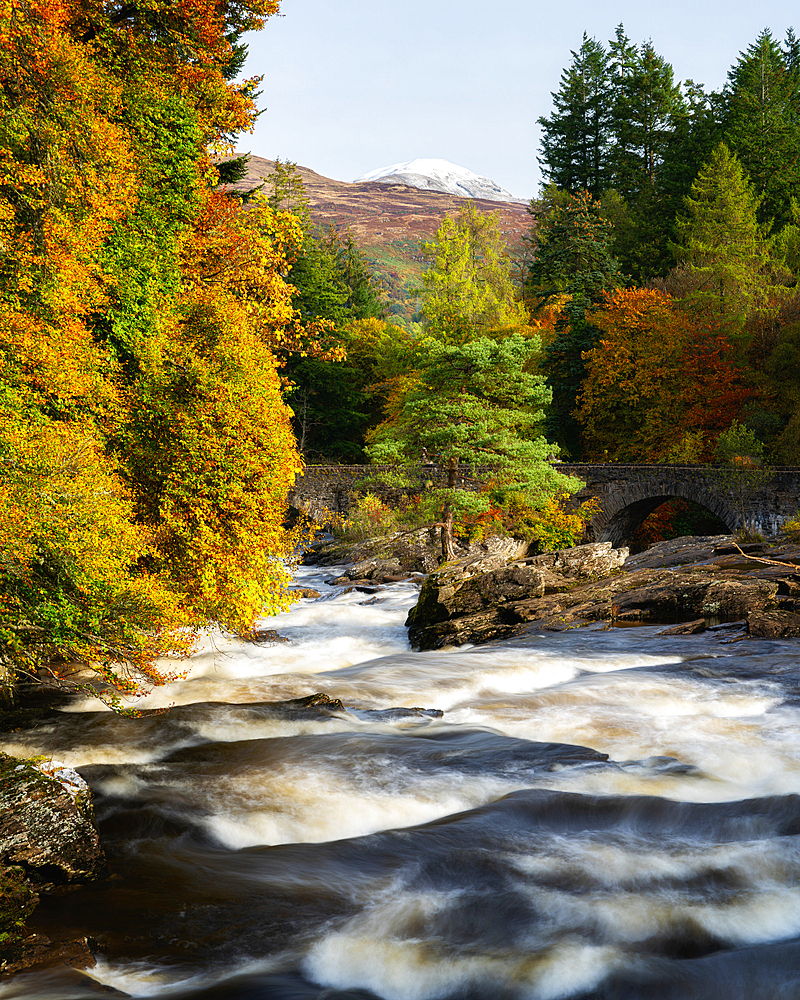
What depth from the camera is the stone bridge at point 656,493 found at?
30.8 m

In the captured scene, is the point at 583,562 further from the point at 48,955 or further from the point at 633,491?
the point at 48,955

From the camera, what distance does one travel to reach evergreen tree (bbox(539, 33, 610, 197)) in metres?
70.7

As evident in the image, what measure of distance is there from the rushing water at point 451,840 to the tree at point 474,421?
11136 mm

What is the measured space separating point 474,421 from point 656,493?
13871mm

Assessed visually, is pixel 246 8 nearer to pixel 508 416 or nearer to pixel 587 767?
pixel 508 416

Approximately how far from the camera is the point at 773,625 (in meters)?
15.1

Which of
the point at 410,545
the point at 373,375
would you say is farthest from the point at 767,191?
the point at 410,545

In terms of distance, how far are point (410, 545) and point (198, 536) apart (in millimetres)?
18894

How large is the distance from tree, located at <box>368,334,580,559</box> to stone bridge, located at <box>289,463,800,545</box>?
4.67ft

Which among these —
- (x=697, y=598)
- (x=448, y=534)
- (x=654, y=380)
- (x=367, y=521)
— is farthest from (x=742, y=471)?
(x=367, y=521)

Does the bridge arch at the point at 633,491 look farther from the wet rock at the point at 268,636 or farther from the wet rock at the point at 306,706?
the wet rock at the point at 306,706

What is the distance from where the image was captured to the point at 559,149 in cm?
7212

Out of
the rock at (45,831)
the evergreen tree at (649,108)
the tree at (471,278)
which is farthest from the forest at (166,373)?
the evergreen tree at (649,108)

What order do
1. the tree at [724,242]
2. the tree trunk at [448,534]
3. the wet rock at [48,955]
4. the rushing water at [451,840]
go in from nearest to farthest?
1. the wet rock at [48,955]
2. the rushing water at [451,840]
3. the tree trunk at [448,534]
4. the tree at [724,242]
